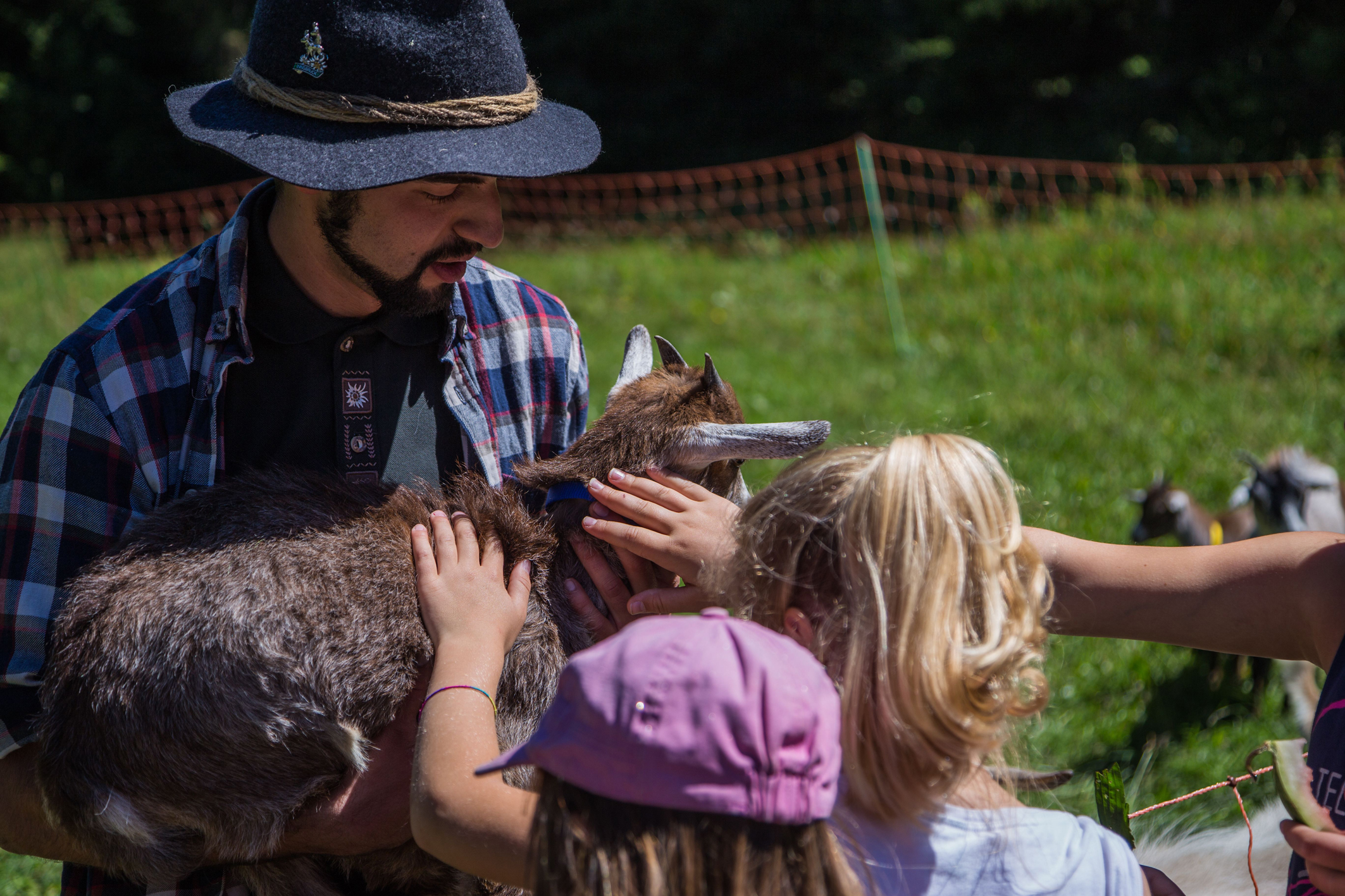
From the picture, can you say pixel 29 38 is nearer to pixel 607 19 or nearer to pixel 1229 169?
pixel 607 19

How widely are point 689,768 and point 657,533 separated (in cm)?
99

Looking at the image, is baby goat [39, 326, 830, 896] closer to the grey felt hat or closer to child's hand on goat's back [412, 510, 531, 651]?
child's hand on goat's back [412, 510, 531, 651]

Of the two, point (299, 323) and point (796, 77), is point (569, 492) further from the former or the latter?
point (796, 77)

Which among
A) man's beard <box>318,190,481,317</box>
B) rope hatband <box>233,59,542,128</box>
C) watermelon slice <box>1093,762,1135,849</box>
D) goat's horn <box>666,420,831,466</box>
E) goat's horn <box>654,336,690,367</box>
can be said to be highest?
rope hatband <box>233,59,542,128</box>

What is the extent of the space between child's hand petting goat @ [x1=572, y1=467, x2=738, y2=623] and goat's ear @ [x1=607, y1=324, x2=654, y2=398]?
1.90ft

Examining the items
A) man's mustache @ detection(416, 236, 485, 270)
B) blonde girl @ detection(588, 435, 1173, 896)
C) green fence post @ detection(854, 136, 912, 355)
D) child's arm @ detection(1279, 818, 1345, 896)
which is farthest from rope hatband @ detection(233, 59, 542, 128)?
green fence post @ detection(854, 136, 912, 355)

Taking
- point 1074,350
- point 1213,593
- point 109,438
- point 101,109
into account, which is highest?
point 101,109

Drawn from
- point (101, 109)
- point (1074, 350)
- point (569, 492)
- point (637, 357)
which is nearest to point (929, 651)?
point (569, 492)

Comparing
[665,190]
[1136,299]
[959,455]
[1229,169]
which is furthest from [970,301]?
[665,190]

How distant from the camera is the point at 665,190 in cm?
2122

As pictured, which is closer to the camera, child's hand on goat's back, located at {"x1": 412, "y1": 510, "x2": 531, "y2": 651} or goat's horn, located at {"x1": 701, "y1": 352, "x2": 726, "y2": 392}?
child's hand on goat's back, located at {"x1": 412, "y1": 510, "x2": 531, "y2": 651}

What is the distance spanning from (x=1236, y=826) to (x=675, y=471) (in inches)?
88.3

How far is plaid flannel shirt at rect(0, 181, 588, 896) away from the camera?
2.22 m

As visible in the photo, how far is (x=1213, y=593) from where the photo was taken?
2.26m
